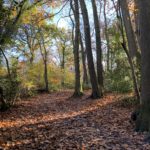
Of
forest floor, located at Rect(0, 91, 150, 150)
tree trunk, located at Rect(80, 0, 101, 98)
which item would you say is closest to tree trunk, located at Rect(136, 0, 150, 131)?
forest floor, located at Rect(0, 91, 150, 150)

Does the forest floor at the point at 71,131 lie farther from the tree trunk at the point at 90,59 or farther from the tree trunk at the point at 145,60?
the tree trunk at the point at 90,59

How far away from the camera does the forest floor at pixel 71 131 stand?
6.38m

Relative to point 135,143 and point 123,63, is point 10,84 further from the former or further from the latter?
point 135,143

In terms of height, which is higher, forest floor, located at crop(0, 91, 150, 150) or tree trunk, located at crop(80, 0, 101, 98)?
tree trunk, located at crop(80, 0, 101, 98)

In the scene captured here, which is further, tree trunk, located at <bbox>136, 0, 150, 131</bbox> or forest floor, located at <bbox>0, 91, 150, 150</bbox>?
tree trunk, located at <bbox>136, 0, 150, 131</bbox>

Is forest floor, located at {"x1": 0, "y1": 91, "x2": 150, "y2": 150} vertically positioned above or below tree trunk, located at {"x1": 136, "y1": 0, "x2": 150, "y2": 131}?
below

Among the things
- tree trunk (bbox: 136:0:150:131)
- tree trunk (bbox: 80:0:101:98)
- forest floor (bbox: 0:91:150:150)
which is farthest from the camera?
tree trunk (bbox: 80:0:101:98)

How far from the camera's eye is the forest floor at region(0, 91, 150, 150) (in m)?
6.38

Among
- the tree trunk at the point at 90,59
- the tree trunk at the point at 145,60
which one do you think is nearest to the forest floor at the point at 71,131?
the tree trunk at the point at 145,60

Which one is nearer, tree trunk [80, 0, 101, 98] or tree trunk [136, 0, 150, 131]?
tree trunk [136, 0, 150, 131]

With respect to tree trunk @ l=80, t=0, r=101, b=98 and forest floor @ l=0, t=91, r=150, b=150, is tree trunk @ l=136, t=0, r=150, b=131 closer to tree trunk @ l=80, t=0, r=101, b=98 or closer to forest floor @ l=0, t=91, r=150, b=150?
forest floor @ l=0, t=91, r=150, b=150

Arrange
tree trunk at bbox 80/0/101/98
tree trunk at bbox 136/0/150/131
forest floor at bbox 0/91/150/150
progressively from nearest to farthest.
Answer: forest floor at bbox 0/91/150/150, tree trunk at bbox 136/0/150/131, tree trunk at bbox 80/0/101/98

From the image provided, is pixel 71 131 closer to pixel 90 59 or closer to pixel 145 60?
pixel 145 60

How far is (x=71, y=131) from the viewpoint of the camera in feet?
25.3
